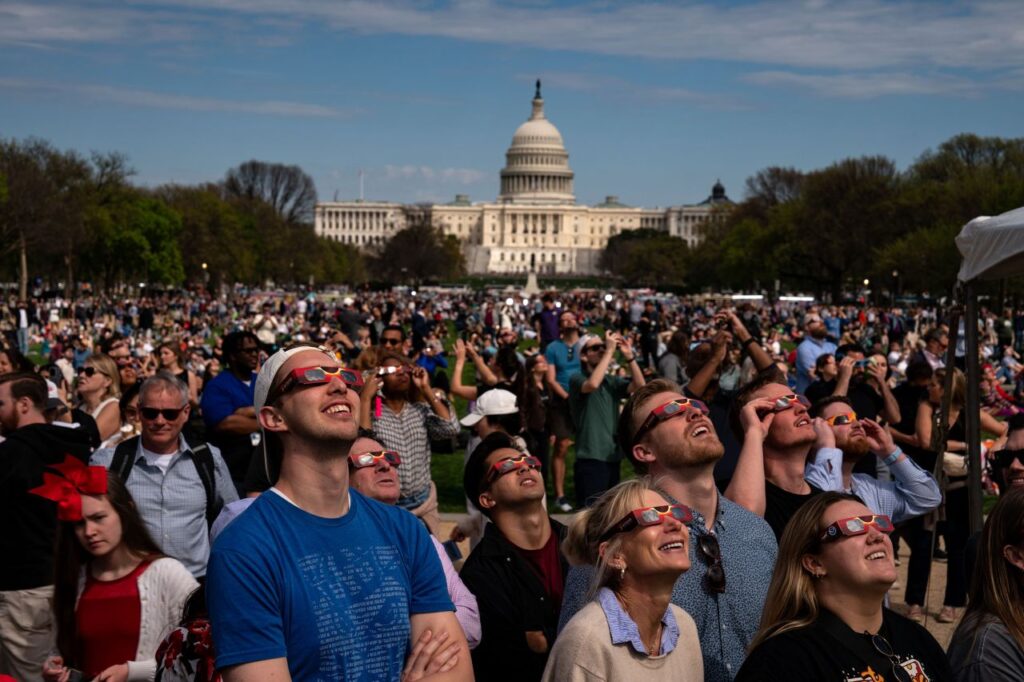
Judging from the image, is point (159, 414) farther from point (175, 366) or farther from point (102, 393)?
point (175, 366)

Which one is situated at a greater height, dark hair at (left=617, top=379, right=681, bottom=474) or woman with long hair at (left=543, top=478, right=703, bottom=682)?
dark hair at (left=617, top=379, right=681, bottom=474)

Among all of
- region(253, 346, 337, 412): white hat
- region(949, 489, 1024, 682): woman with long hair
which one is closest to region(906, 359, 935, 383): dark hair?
region(949, 489, 1024, 682): woman with long hair

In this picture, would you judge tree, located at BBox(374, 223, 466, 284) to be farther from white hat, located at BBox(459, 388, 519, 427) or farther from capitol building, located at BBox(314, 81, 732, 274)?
white hat, located at BBox(459, 388, 519, 427)

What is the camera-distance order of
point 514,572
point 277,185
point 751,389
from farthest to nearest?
point 277,185 → point 751,389 → point 514,572

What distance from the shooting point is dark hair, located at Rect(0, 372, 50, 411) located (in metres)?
5.64

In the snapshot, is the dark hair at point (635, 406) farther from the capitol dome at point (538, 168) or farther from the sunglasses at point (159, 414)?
the capitol dome at point (538, 168)

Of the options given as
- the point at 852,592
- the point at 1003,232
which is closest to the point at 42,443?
the point at 852,592

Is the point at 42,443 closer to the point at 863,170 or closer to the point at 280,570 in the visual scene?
the point at 280,570

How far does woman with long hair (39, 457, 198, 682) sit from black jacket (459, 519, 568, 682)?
952 millimetres

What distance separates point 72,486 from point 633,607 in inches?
73.5

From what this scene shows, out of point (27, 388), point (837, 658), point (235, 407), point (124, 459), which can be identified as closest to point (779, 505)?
point (837, 658)

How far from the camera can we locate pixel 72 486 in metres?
4.35

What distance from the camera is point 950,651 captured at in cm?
382

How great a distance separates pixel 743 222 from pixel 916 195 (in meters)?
19.8
